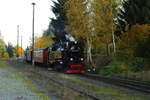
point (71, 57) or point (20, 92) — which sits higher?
point (71, 57)

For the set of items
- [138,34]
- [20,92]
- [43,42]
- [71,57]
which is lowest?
[20,92]

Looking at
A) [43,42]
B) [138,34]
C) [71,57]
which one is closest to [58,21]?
[71,57]

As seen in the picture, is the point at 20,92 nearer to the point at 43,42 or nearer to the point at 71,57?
the point at 71,57

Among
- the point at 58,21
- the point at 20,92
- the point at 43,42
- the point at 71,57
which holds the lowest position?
the point at 20,92

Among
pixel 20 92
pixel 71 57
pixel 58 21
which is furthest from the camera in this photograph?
pixel 58 21

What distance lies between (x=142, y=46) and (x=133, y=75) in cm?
348

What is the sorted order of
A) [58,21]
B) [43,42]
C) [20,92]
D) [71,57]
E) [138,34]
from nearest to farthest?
[20,92] < [138,34] < [71,57] < [58,21] < [43,42]

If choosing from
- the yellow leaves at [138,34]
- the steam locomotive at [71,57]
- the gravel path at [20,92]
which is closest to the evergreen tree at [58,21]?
the steam locomotive at [71,57]

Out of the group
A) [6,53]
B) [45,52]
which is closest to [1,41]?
[6,53]

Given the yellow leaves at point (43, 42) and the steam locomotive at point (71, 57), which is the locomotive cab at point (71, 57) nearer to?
the steam locomotive at point (71, 57)

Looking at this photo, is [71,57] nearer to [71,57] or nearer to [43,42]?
[71,57]

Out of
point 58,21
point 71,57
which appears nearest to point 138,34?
point 71,57

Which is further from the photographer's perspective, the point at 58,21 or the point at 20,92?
the point at 58,21

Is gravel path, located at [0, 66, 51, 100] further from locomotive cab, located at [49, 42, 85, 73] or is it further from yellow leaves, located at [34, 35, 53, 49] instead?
yellow leaves, located at [34, 35, 53, 49]
